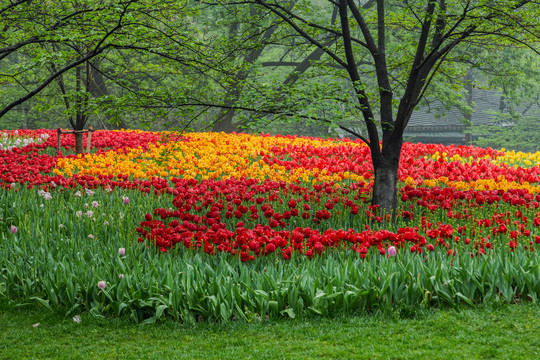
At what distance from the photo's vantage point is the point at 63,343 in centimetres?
421

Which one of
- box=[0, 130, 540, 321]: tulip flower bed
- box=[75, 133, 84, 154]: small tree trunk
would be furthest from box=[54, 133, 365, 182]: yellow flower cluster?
box=[75, 133, 84, 154]: small tree trunk

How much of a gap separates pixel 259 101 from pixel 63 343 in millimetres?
3855

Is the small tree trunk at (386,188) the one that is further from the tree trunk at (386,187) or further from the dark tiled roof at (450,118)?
the dark tiled roof at (450,118)

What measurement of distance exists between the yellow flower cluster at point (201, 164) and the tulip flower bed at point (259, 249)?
91 mm

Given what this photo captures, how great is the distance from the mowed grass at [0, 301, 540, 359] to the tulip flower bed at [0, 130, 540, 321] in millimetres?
143

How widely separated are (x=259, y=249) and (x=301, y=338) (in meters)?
1.28

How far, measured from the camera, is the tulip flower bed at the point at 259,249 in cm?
450

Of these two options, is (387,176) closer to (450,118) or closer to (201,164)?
(201,164)

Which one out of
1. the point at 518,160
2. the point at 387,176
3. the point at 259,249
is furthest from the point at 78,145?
the point at 518,160

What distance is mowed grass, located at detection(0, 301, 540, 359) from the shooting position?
3.80 metres

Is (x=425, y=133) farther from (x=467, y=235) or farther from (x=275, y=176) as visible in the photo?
(x=467, y=235)

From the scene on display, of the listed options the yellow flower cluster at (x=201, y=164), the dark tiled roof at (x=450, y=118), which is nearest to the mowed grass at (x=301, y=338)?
the yellow flower cluster at (x=201, y=164)

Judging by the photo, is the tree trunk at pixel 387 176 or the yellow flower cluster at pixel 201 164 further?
the yellow flower cluster at pixel 201 164

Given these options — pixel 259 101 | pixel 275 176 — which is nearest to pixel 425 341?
pixel 259 101
